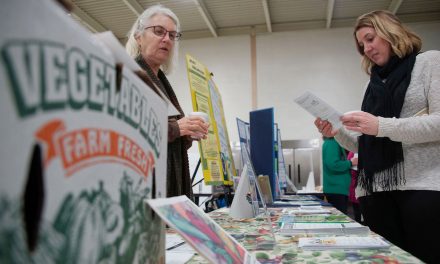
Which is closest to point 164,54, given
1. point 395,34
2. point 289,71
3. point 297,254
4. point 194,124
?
point 194,124

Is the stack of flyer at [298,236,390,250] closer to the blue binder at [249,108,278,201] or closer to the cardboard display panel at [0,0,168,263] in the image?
the cardboard display panel at [0,0,168,263]

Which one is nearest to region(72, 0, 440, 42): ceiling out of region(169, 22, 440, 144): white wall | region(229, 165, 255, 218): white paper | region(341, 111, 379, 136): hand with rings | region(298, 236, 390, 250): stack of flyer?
region(169, 22, 440, 144): white wall

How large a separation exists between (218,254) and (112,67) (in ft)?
0.89

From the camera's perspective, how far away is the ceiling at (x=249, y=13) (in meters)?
5.40

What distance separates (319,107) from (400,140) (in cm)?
36

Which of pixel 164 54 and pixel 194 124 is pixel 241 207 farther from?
pixel 164 54

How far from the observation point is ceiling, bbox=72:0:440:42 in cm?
540

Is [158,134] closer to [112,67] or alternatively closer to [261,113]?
[112,67]

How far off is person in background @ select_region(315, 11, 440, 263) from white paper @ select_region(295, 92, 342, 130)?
0.36 feet

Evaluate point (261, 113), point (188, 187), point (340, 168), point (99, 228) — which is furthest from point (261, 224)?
point (340, 168)

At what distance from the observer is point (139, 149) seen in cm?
41

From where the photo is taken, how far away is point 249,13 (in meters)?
5.82

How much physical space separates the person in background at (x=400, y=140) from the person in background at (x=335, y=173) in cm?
195

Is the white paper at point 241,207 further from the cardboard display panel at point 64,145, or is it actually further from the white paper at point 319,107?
the cardboard display panel at point 64,145
